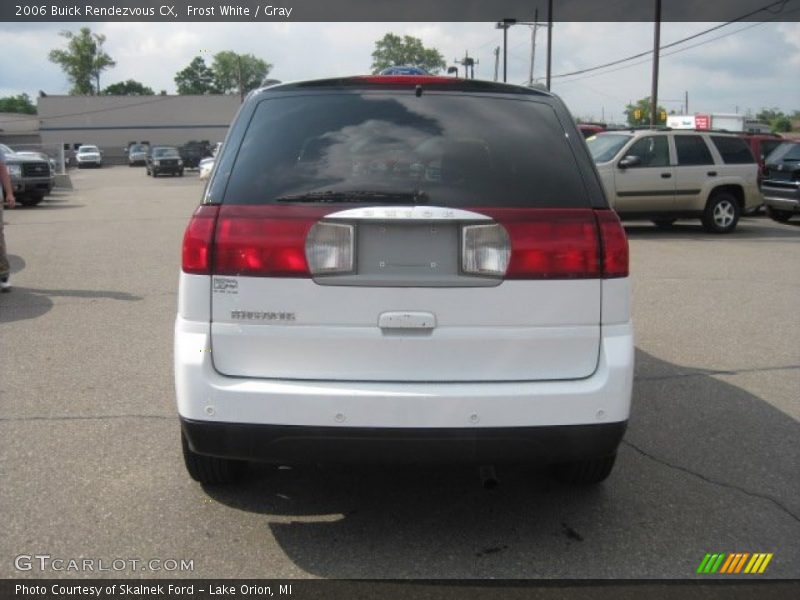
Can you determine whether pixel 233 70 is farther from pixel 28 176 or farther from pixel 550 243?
pixel 550 243

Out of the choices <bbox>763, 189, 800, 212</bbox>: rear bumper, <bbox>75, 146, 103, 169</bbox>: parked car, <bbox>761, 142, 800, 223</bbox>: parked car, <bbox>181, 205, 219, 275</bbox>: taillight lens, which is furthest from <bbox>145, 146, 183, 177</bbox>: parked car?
<bbox>181, 205, 219, 275</bbox>: taillight lens

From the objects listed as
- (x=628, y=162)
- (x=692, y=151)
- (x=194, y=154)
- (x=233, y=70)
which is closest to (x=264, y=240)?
(x=628, y=162)

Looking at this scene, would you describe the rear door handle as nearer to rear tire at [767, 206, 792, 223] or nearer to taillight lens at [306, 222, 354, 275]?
taillight lens at [306, 222, 354, 275]

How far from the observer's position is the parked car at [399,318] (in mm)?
3197

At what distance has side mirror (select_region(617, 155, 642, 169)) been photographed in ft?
48.6

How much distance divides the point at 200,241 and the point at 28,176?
21.3m

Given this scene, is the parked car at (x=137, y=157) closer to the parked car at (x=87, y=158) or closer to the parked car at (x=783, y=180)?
the parked car at (x=87, y=158)

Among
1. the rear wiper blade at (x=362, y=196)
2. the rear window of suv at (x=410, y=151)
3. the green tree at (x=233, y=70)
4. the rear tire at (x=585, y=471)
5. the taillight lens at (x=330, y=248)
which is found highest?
the green tree at (x=233, y=70)

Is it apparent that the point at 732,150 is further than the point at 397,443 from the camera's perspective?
Yes

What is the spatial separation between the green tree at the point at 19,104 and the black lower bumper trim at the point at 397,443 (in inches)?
5948

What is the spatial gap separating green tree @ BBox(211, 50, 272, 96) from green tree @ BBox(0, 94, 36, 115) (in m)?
36.6

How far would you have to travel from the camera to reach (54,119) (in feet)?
269

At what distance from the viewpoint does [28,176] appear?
2230 centimetres

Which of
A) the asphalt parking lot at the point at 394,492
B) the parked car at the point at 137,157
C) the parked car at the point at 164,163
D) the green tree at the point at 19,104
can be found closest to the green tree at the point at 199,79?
the green tree at the point at 19,104
